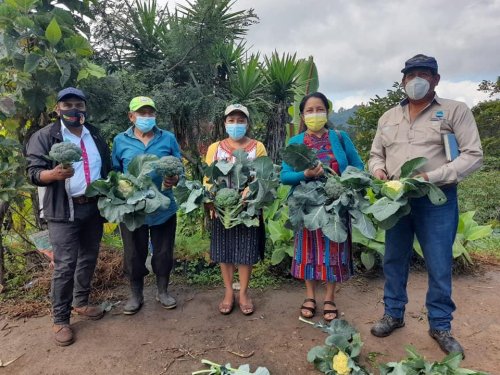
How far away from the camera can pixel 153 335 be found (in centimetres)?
288

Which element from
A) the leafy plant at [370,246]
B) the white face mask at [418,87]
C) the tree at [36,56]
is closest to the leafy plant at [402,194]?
the white face mask at [418,87]

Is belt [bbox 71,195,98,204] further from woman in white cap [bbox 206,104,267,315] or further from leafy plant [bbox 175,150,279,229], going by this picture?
woman in white cap [bbox 206,104,267,315]

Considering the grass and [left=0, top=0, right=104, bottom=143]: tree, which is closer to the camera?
[left=0, top=0, right=104, bottom=143]: tree

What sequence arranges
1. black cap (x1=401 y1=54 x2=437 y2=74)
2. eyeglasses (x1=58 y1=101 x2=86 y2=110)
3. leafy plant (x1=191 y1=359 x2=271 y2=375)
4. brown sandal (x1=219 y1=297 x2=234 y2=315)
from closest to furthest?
leafy plant (x1=191 y1=359 x2=271 y2=375), black cap (x1=401 y1=54 x2=437 y2=74), eyeglasses (x1=58 y1=101 x2=86 y2=110), brown sandal (x1=219 y1=297 x2=234 y2=315)

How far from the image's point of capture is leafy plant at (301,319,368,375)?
2.21 metres

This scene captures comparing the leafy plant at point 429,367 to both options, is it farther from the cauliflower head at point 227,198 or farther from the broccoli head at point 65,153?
the broccoli head at point 65,153

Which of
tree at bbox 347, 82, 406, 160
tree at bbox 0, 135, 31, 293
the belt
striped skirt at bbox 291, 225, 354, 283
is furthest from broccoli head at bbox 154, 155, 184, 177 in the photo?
tree at bbox 347, 82, 406, 160

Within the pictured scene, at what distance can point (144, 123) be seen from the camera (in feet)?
9.62

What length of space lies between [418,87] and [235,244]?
1823 millimetres

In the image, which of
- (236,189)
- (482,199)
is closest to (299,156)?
(236,189)

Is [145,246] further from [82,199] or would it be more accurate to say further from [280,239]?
[280,239]

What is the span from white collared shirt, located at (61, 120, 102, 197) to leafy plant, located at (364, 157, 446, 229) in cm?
210

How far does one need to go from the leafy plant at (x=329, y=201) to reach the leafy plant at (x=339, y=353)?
2.03ft

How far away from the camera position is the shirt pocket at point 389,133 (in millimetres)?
2611
